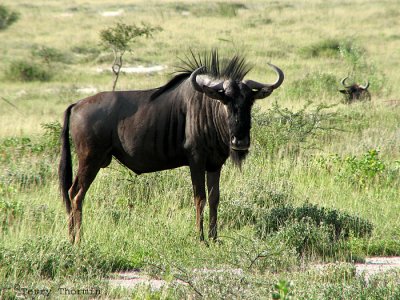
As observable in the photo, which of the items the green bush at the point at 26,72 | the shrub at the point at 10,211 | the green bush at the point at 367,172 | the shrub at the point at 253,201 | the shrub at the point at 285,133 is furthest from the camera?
the green bush at the point at 26,72

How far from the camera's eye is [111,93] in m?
7.50

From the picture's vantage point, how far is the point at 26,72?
83.9 feet

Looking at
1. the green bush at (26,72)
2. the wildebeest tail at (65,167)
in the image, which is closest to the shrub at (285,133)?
the wildebeest tail at (65,167)

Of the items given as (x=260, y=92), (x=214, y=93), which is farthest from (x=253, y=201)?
(x=214, y=93)

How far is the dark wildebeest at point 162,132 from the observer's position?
280 inches

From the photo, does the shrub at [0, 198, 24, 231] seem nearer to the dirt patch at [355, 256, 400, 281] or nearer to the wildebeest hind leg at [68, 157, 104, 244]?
the wildebeest hind leg at [68, 157, 104, 244]

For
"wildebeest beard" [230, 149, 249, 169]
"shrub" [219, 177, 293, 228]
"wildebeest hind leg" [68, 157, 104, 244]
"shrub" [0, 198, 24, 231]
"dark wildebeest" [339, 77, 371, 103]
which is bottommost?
"dark wildebeest" [339, 77, 371, 103]

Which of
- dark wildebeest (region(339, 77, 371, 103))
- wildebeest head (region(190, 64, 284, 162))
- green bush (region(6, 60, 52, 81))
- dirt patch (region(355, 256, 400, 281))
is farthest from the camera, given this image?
green bush (region(6, 60, 52, 81))

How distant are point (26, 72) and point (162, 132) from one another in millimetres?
19230

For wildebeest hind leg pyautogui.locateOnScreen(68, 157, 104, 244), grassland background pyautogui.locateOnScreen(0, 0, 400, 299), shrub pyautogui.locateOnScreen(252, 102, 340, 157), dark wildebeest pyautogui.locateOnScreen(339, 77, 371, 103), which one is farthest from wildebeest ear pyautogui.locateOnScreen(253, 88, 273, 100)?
dark wildebeest pyautogui.locateOnScreen(339, 77, 371, 103)

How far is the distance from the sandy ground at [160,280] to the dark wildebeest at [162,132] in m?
1.15

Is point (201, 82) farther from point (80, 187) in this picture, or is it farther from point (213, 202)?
point (80, 187)

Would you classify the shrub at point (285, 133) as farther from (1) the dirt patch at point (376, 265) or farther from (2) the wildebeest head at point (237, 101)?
(1) the dirt patch at point (376, 265)

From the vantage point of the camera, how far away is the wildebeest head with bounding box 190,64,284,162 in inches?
265
